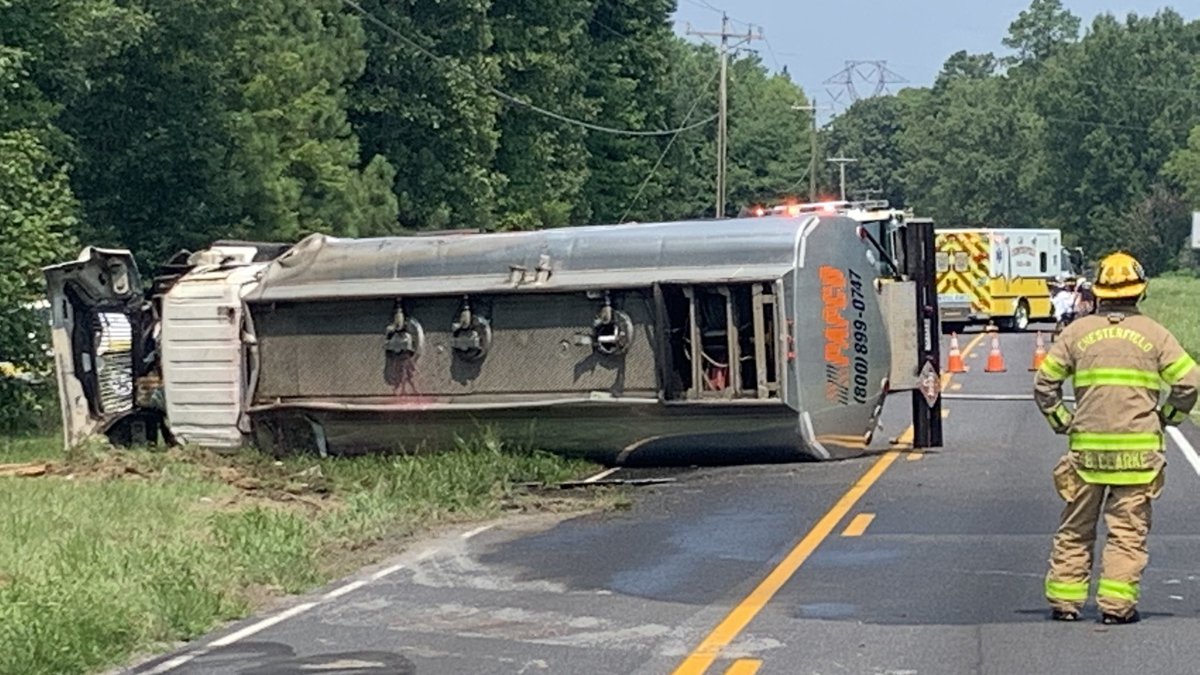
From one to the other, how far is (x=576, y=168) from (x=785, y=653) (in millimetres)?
56541

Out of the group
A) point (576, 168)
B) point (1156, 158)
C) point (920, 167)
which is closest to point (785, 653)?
point (576, 168)

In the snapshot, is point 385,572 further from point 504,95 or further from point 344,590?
point 504,95

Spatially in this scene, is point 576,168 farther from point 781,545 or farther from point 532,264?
point 781,545

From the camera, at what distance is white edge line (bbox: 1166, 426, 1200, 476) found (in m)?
18.6

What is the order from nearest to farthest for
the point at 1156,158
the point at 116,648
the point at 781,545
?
the point at 116,648
the point at 781,545
the point at 1156,158

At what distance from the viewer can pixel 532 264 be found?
18469 mm

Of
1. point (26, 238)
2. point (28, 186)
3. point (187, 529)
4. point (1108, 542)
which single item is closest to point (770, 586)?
point (1108, 542)

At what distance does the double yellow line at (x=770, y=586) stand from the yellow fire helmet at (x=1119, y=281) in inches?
100

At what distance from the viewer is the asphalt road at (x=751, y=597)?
943cm

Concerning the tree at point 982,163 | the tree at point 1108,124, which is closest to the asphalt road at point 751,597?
the tree at point 1108,124

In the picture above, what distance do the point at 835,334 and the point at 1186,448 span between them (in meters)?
4.53

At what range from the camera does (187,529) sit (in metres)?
14.5

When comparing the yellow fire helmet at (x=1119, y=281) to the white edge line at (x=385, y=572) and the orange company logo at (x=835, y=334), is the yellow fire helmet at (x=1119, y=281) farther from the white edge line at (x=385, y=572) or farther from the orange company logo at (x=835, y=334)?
the orange company logo at (x=835, y=334)

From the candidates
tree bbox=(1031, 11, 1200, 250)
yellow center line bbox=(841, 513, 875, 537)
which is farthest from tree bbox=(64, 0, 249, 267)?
tree bbox=(1031, 11, 1200, 250)
